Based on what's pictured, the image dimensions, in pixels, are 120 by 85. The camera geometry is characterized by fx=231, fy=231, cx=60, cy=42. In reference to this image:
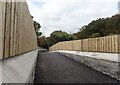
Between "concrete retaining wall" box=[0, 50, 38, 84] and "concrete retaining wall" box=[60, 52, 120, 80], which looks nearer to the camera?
"concrete retaining wall" box=[0, 50, 38, 84]

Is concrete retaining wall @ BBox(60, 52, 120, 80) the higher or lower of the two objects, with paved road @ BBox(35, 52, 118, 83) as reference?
higher

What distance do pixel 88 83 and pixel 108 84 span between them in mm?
728

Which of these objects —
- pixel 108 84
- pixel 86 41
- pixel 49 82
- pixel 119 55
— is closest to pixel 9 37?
pixel 49 82

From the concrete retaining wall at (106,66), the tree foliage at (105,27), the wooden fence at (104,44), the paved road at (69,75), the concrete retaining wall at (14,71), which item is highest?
the tree foliage at (105,27)

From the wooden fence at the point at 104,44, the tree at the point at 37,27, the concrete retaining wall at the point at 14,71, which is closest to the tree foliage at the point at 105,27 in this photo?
the tree at the point at 37,27

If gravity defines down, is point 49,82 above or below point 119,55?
below

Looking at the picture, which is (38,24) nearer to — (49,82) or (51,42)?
(51,42)

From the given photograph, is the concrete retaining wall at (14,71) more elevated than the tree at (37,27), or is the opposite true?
the tree at (37,27)

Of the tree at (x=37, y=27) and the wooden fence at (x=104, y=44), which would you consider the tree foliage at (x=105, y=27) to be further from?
the wooden fence at (x=104, y=44)

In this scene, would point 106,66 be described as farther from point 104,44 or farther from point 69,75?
point 104,44

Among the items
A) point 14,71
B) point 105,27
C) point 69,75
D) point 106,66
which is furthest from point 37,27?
point 14,71

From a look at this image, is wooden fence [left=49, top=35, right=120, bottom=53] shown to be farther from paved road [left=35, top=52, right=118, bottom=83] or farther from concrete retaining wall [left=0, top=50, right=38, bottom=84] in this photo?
concrete retaining wall [left=0, top=50, right=38, bottom=84]

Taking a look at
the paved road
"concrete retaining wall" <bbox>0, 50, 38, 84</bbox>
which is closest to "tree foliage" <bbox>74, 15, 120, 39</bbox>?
the paved road

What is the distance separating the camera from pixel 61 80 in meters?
8.73
